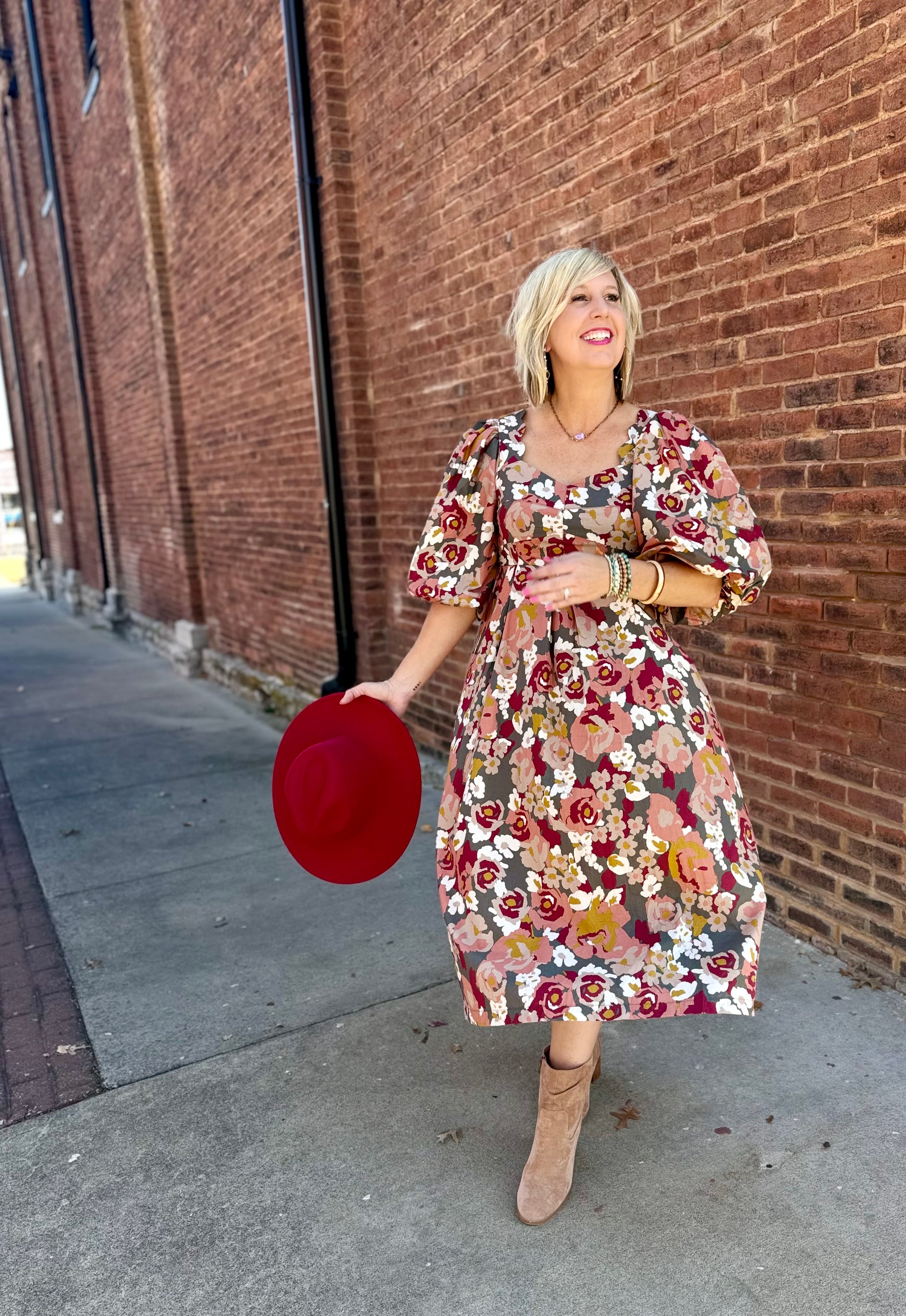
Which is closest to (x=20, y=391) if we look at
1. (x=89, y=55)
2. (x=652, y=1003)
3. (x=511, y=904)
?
(x=89, y=55)

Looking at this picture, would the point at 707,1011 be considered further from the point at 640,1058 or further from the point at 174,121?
the point at 174,121

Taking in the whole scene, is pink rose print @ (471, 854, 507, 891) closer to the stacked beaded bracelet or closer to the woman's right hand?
the woman's right hand

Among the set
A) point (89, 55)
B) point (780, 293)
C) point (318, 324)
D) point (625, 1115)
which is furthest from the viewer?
point (89, 55)

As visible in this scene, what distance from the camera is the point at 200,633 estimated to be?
9.23 m

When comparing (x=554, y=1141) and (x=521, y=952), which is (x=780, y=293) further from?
(x=554, y=1141)

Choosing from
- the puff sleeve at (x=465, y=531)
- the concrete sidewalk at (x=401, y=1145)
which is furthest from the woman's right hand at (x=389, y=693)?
the concrete sidewalk at (x=401, y=1145)

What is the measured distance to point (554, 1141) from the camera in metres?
2.12

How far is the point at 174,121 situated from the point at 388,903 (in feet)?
23.1

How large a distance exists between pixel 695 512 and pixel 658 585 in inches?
6.5

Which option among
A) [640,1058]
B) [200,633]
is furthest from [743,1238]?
[200,633]

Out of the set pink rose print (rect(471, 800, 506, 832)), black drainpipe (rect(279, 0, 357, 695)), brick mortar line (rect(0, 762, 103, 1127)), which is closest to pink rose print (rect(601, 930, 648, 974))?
pink rose print (rect(471, 800, 506, 832))

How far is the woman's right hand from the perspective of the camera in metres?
2.27

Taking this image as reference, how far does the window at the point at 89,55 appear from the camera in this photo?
10.1 meters

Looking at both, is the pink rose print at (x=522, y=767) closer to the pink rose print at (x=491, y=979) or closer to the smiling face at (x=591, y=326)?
the pink rose print at (x=491, y=979)
